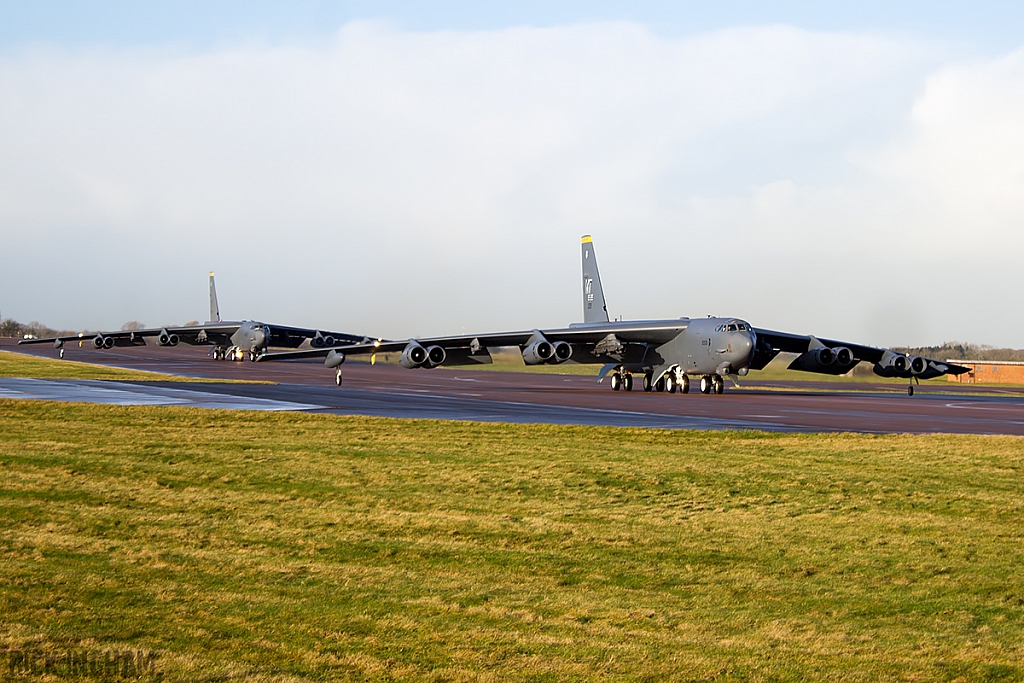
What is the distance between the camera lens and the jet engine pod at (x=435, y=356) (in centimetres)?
4462

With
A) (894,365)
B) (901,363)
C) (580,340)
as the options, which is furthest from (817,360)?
(580,340)

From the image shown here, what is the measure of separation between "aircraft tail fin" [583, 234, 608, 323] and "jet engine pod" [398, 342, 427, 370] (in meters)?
12.4

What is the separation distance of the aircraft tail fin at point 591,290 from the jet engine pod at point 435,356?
38.0ft

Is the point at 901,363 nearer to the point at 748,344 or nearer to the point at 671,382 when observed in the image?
the point at 748,344

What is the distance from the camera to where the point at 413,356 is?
4431 cm

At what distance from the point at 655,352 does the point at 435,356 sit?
10.3 meters

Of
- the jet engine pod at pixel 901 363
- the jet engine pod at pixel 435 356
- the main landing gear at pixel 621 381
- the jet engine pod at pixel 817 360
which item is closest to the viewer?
the jet engine pod at pixel 435 356

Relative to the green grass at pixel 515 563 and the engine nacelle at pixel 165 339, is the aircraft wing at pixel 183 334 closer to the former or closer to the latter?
the engine nacelle at pixel 165 339

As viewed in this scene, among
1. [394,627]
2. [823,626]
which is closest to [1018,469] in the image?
[823,626]

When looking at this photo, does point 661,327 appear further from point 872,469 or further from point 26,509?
point 26,509

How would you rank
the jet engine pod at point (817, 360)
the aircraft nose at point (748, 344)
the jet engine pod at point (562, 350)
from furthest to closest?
the jet engine pod at point (817, 360), the jet engine pod at point (562, 350), the aircraft nose at point (748, 344)

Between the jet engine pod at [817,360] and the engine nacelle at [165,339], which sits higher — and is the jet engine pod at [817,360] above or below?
below

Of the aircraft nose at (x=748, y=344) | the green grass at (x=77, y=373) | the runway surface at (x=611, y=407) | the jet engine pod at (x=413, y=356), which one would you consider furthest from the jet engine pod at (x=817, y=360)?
the green grass at (x=77, y=373)

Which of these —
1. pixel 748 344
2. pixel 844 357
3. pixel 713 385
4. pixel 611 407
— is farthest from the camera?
pixel 844 357
